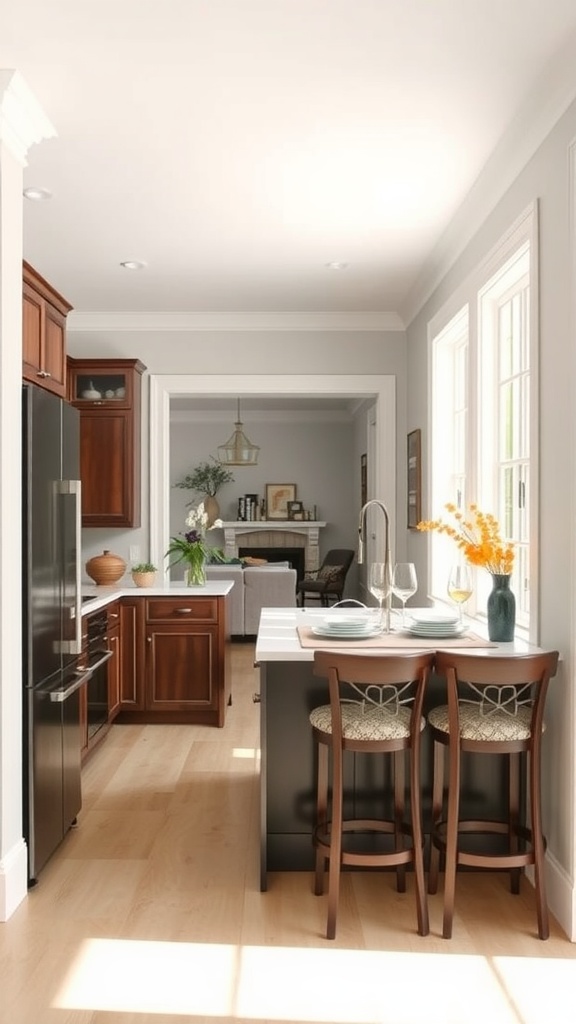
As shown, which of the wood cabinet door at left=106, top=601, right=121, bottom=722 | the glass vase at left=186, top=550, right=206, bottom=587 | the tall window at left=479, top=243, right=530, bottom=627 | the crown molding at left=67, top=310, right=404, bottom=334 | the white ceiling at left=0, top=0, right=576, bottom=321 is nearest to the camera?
the white ceiling at left=0, top=0, right=576, bottom=321

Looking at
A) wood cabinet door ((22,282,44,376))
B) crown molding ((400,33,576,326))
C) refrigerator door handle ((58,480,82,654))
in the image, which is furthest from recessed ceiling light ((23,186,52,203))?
crown molding ((400,33,576,326))

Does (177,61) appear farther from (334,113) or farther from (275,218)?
(275,218)

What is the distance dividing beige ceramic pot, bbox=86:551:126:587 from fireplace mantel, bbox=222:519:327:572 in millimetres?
5545

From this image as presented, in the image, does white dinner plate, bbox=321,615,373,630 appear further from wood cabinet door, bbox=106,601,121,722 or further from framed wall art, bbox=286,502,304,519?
framed wall art, bbox=286,502,304,519

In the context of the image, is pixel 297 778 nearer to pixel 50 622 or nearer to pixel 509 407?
pixel 50 622

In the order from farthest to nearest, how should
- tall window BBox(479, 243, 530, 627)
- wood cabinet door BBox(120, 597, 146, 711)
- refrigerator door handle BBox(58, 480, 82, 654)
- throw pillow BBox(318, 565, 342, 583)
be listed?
throw pillow BBox(318, 565, 342, 583) < wood cabinet door BBox(120, 597, 146, 711) < tall window BBox(479, 243, 530, 627) < refrigerator door handle BBox(58, 480, 82, 654)

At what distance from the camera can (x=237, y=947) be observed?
8.65 feet

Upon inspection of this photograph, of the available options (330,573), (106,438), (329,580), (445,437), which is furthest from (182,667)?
(330,573)

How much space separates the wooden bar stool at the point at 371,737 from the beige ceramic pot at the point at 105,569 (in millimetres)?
2964

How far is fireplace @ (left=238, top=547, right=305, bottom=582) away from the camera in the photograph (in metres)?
11.4

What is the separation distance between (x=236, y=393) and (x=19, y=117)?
3359 mm

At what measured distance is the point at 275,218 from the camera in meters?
4.21

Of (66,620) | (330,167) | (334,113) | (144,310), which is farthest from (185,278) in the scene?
(66,620)

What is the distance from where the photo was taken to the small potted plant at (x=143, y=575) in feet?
18.9
